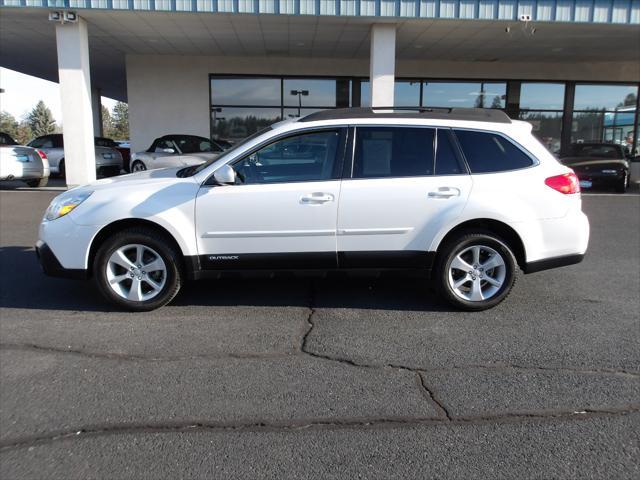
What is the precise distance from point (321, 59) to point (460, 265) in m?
15.1

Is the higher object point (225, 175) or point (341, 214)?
point (225, 175)

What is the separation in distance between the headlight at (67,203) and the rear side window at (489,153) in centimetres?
344

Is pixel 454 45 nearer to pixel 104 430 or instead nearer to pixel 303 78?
pixel 303 78

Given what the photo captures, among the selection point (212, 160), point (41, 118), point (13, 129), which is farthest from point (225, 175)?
point (41, 118)

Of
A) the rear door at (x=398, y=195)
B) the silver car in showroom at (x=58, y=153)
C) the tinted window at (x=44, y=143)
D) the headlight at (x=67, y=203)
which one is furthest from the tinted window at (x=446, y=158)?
the tinted window at (x=44, y=143)

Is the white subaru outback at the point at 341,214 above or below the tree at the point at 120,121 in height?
below

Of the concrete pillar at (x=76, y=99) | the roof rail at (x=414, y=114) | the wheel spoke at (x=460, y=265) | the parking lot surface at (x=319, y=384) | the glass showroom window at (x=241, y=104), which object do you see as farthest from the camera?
the glass showroom window at (x=241, y=104)

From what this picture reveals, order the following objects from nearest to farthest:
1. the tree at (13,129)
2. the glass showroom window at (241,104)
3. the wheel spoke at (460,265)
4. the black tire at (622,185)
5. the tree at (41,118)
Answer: the wheel spoke at (460,265)
the black tire at (622,185)
the glass showroom window at (241,104)
the tree at (13,129)
the tree at (41,118)

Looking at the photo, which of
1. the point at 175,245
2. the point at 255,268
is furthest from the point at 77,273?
the point at 255,268

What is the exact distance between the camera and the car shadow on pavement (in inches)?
202

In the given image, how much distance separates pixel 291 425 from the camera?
120 inches

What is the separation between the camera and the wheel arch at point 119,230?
15.8 feet

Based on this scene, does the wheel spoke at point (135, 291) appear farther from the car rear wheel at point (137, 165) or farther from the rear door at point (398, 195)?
the car rear wheel at point (137, 165)

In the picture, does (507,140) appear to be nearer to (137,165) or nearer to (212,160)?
(212,160)
